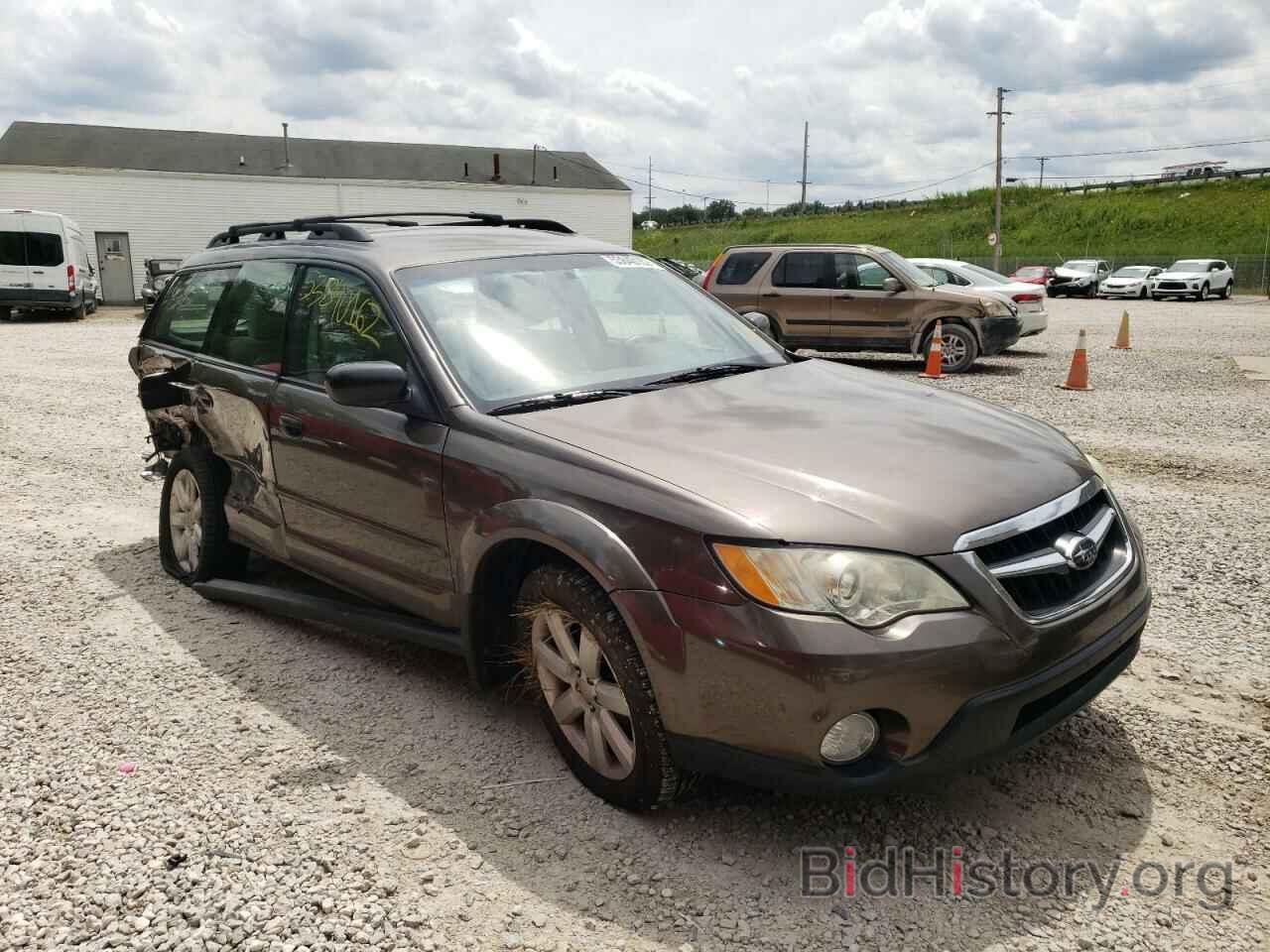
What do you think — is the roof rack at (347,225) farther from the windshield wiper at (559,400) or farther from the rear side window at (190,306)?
the windshield wiper at (559,400)

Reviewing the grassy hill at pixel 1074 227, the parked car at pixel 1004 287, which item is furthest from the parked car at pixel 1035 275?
the parked car at pixel 1004 287

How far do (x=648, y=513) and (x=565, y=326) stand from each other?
1.27 meters

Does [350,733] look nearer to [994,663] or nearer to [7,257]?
[994,663]

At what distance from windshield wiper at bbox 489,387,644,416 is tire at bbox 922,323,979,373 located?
36.3 feet

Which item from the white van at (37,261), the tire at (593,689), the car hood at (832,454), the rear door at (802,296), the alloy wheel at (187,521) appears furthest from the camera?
the white van at (37,261)

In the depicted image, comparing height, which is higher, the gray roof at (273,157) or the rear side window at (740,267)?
the gray roof at (273,157)

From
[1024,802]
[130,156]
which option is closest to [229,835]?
[1024,802]

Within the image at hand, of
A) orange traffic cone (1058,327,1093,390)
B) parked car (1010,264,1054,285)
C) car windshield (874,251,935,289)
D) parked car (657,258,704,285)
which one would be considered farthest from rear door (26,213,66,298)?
parked car (1010,264,1054,285)

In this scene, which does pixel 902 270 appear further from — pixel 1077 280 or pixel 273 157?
pixel 273 157

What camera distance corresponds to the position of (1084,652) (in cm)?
277

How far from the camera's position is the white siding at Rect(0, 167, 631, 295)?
123 feet

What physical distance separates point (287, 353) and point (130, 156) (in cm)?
4115

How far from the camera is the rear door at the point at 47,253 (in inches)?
901

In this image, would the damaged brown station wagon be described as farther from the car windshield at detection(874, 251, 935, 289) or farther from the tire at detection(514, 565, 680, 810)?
the car windshield at detection(874, 251, 935, 289)
